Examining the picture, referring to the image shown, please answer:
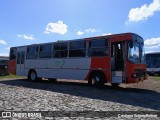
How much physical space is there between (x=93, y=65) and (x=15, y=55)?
33.7 ft

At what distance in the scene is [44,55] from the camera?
2280 cm

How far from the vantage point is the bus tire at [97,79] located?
18031 millimetres

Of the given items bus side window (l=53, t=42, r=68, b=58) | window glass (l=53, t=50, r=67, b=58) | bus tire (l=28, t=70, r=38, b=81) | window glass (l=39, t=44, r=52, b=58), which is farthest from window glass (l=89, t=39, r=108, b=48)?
bus tire (l=28, t=70, r=38, b=81)

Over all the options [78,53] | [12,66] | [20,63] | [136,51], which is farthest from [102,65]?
[12,66]

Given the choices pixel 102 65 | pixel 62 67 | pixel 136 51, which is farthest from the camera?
pixel 62 67

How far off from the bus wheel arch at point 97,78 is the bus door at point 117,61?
2.70ft

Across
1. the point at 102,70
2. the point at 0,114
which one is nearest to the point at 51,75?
the point at 102,70

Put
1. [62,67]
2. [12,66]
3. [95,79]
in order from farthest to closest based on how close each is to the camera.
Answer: [12,66], [62,67], [95,79]

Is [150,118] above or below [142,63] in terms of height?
below

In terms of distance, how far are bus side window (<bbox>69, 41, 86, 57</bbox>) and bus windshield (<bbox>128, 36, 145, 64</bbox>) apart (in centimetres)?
353

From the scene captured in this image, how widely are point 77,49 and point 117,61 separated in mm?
3505

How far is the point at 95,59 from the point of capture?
60.5ft

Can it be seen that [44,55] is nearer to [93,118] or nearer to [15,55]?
[15,55]

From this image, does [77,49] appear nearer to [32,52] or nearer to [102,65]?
[102,65]
